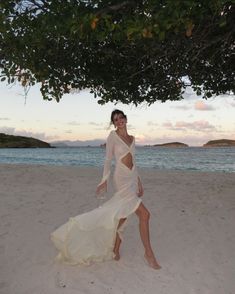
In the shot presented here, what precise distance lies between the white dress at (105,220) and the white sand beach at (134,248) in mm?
268

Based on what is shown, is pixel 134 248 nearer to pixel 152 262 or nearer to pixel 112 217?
pixel 152 262

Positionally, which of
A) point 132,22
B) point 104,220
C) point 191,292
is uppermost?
point 132,22

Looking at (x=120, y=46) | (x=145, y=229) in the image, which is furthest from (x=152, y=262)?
(x=120, y=46)

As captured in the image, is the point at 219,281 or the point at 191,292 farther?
the point at 219,281

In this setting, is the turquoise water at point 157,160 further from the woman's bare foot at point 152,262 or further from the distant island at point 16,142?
the distant island at point 16,142

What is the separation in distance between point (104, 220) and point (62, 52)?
4736 mm

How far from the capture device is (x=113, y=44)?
10109 mm

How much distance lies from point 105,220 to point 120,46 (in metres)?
4.74

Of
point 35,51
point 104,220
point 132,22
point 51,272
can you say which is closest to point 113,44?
point 35,51

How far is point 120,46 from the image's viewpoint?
9.89 metres

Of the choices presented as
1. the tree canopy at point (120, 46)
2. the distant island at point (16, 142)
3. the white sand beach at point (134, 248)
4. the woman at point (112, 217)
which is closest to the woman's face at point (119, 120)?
the woman at point (112, 217)

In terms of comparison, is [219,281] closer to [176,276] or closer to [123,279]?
[176,276]

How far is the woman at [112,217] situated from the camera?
6523 mm

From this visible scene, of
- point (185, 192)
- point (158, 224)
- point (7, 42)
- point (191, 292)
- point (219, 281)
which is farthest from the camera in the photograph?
point (185, 192)
